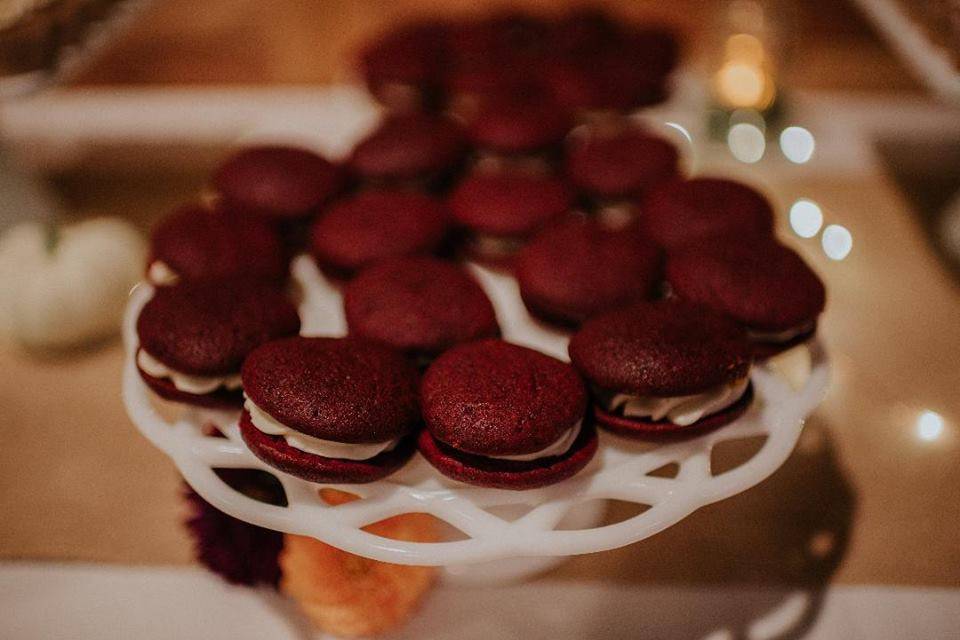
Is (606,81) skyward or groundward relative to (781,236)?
skyward

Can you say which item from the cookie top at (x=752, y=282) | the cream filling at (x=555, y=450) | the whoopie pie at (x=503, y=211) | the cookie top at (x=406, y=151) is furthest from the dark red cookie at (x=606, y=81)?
the cream filling at (x=555, y=450)

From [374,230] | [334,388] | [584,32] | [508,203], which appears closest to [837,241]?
[508,203]

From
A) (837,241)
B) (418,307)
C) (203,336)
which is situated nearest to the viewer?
(203,336)

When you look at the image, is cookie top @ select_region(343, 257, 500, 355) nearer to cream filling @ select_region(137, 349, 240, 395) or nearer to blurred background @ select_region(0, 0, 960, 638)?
cream filling @ select_region(137, 349, 240, 395)

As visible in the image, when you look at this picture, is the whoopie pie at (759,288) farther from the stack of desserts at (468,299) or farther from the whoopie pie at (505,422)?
the whoopie pie at (505,422)

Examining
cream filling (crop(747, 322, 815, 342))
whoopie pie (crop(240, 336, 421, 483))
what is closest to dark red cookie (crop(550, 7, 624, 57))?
cream filling (crop(747, 322, 815, 342))

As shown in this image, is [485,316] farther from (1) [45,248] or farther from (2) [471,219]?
(1) [45,248]

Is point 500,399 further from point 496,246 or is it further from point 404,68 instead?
point 404,68
